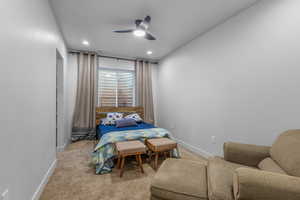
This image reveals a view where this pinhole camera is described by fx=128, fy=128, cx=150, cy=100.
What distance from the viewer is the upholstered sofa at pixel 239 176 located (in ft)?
2.86

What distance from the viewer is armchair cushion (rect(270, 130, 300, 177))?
3.48ft

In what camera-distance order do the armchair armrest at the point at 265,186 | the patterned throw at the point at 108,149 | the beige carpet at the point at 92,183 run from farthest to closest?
1. the patterned throw at the point at 108,149
2. the beige carpet at the point at 92,183
3. the armchair armrest at the point at 265,186

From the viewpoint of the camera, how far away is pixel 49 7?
2029 millimetres

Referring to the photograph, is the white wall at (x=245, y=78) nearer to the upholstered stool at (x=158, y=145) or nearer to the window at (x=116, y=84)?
the upholstered stool at (x=158, y=145)

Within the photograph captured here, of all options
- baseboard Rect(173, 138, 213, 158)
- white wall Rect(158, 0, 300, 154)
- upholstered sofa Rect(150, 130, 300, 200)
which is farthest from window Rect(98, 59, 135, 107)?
upholstered sofa Rect(150, 130, 300, 200)

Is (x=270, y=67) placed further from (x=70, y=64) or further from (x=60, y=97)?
(x=70, y=64)

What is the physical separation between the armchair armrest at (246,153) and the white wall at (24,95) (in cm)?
224

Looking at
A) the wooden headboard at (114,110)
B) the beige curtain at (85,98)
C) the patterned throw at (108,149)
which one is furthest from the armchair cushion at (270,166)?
the beige curtain at (85,98)

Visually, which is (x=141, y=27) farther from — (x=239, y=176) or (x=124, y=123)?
(x=239, y=176)

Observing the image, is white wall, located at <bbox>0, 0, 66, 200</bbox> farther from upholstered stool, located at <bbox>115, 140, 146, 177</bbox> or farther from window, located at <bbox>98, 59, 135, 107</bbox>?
window, located at <bbox>98, 59, 135, 107</bbox>

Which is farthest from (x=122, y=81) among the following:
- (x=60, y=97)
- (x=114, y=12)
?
(x=114, y=12)

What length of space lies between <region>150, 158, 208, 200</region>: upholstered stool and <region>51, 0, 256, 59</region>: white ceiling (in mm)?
2424

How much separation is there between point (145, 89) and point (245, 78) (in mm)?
3066

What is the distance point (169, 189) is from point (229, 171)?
672 mm
